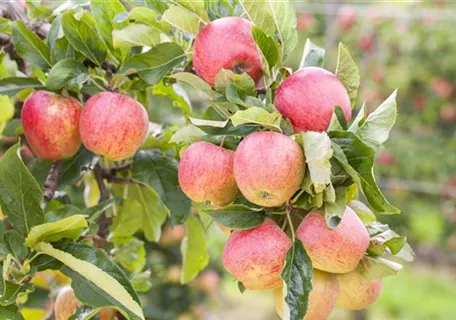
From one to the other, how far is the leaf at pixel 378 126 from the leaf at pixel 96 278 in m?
0.30

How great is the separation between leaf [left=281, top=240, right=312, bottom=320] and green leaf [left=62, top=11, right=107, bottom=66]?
364mm

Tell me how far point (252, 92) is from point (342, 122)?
11 centimetres

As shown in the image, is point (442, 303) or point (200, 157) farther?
point (442, 303)

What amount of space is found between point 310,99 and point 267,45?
77 mm

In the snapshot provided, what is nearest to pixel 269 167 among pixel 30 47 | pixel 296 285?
pixel 296 285

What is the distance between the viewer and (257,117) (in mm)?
743

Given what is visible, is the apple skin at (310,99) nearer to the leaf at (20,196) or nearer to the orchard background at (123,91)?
the orchard background at (123,91)

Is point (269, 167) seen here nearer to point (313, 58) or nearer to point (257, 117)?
point (257, 117)

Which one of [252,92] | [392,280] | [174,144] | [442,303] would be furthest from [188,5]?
[392,280]

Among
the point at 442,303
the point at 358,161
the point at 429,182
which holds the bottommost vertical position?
the point at 442,303

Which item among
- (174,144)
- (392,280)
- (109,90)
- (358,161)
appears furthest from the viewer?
(392,280)

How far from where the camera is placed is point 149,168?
1.03m

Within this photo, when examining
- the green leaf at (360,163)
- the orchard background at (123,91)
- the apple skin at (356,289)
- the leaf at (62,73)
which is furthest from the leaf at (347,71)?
the leaf at (62,73)

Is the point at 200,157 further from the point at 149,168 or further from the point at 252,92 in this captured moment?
the point at 149,168
